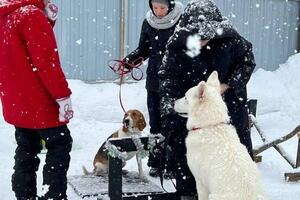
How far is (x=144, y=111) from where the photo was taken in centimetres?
900

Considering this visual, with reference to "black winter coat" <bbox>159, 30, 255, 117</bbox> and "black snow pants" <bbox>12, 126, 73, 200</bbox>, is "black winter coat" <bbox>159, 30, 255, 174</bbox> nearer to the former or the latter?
"black winter coat" <bbox>159, 30, 255, 117</bbox>

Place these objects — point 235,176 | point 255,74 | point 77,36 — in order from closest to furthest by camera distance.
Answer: point 235,176 < point 77,36 < point 255,74

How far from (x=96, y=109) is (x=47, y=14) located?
4703 millimetres

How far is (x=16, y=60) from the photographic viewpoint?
13.7 ft

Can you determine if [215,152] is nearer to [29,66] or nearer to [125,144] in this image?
[125,144]

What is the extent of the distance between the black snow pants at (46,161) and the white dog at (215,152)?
3.36ft

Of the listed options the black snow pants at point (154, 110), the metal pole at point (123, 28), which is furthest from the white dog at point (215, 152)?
the metal pole at point (123, 28)

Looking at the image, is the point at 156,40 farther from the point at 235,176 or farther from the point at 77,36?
the point at 77,36

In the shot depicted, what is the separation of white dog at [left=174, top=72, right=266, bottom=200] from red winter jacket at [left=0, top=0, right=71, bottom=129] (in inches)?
40.5

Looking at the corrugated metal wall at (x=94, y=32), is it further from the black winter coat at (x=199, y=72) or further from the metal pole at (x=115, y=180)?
the metal pole at (x=115, y=180)

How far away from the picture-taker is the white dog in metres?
3.55

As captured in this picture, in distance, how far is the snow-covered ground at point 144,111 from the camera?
589cm

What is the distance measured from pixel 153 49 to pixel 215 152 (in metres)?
2.22

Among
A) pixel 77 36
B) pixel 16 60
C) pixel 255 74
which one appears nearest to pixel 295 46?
pixel 255 74
